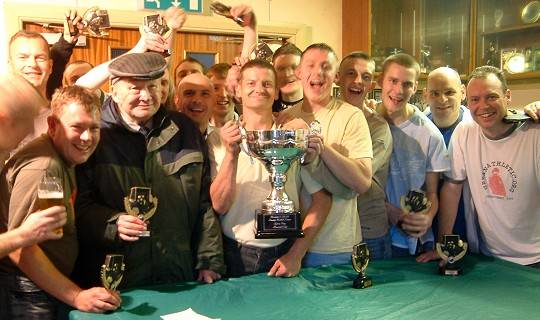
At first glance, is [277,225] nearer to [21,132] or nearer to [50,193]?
[50,193]

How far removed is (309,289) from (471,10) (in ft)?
10.1

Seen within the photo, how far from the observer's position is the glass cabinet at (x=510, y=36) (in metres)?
3.90

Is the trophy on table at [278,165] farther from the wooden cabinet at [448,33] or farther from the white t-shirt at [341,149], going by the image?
the wooden cabinet at [448,33]

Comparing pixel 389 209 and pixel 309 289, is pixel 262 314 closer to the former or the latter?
pixel 309 289

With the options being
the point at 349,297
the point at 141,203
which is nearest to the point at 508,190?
the point at 349,297

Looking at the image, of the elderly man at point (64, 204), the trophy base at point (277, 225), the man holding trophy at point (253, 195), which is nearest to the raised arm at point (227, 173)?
A: the man holding trophy at point (253, 195)

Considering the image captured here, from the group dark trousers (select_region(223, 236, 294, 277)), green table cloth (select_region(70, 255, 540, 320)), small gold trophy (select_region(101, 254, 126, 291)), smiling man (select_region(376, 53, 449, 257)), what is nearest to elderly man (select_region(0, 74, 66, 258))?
small gold trophy (select_region(101, 254, 126, 291))

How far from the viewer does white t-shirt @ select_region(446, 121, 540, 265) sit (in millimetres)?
2318

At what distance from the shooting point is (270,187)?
209cm

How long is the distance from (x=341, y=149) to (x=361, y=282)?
1.74 feet

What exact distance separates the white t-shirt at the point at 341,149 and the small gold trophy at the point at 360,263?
0.27m

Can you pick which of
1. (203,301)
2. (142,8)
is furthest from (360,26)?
(203,301)

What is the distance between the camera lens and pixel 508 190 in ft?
7.68

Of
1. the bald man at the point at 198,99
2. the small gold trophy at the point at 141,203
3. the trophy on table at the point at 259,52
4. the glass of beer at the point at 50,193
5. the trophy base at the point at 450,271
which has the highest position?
the trophy on table at the point at 259,52
